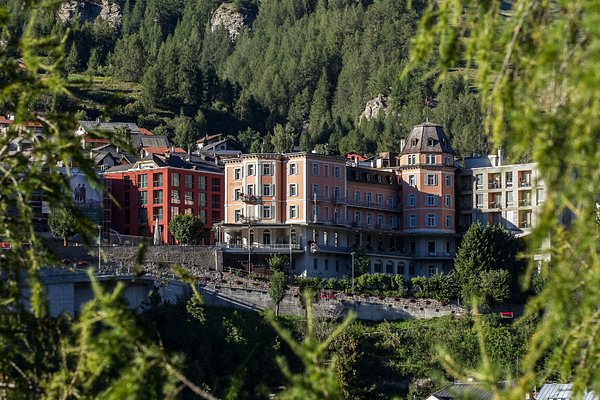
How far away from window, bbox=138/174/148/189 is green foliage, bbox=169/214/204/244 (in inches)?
274

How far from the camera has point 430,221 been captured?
125 meters

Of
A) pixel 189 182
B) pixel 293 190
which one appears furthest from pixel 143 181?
pixel 293 190

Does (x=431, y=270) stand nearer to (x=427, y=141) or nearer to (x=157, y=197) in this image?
(x=427, y=141)

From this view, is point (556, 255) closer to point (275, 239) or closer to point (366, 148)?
point (275, 239)

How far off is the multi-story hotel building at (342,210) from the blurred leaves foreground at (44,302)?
319 ft

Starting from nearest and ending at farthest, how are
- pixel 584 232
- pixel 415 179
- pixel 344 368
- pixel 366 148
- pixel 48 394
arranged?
pixel 584 232, pixel 48 394, pixel 344 368, pixel 415 179, pixel 366 148

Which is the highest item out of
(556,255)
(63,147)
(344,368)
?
(63,147)

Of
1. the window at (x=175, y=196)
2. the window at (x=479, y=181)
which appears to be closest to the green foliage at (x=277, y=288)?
the window at (x=175, y=196)

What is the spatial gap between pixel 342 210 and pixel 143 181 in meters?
18.3

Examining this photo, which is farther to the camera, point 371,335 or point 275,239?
point 275,239

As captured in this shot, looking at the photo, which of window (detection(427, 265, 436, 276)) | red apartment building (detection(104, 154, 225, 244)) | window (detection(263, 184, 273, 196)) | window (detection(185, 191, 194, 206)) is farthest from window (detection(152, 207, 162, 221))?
window (detection(427, 265, 436, 276))

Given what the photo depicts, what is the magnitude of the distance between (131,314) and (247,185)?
343 ft

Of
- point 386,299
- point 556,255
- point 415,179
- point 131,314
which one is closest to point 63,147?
point 131,314

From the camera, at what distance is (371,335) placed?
A: 335ft
